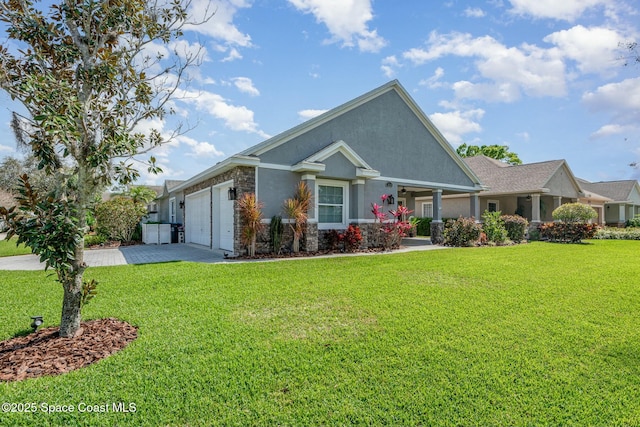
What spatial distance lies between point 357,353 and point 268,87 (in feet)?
34.6

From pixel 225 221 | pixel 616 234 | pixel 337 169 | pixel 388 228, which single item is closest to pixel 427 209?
pixel 616 234

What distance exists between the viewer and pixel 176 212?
2116cm

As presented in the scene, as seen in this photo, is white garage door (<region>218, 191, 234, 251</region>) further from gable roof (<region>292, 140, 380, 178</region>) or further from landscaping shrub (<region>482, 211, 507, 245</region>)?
landscaping shrub (<region>482, 211, 507, 245</region>)

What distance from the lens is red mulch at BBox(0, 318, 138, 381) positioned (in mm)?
3281

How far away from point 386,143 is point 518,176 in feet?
44.4

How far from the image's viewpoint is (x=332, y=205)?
13.1m

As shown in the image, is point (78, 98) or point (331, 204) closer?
point (78, 98)

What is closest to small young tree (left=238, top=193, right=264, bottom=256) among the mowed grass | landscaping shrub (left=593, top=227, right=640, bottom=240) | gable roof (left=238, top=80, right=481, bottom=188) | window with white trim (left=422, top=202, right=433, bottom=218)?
gable roof (left=238, top=80, right=481, bottom=188)

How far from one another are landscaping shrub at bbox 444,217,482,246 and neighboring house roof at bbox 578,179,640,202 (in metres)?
27.9

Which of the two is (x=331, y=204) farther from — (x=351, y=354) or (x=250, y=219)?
(x=351, y=354)

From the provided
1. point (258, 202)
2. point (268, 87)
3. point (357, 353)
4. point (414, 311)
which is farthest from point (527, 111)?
point (357, 353)

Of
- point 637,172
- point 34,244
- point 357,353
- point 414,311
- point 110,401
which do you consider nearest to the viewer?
point 110,401

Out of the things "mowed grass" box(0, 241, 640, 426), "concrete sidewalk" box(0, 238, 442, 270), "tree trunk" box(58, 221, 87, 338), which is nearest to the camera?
"mowed grass" box(0, 241, 640, 426)

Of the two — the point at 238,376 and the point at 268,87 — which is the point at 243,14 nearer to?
the point at 268,87
